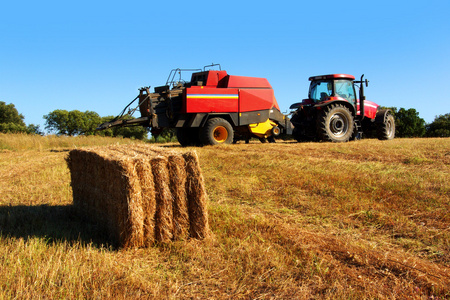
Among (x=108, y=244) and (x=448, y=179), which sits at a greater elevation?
(x=448, y=179)

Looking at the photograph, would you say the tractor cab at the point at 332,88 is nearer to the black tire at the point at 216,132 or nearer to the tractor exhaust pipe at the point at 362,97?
the tractor exhaust pipe at the point at 362,97

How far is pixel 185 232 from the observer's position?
450 centimetres

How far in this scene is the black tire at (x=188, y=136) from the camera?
14.2 m

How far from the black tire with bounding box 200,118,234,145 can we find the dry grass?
5287 mm

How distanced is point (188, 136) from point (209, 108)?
5.93ft

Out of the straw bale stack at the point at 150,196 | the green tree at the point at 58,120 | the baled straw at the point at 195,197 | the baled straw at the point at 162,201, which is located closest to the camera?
the straw bale stack at the point at 150,196

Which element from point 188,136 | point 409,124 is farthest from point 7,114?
point 409,124

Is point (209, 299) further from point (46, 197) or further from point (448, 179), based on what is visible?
point (448, 179)

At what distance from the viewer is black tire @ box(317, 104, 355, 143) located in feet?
44.8

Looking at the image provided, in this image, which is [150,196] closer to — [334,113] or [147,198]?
[147,198]

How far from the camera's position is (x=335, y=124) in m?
14.1

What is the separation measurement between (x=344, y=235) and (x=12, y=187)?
629 centimetres

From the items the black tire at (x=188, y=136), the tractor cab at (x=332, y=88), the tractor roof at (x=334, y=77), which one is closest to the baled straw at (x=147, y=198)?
A: the black tire at (x=188, y=136)

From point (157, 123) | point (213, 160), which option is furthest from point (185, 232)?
point (157, 123)
